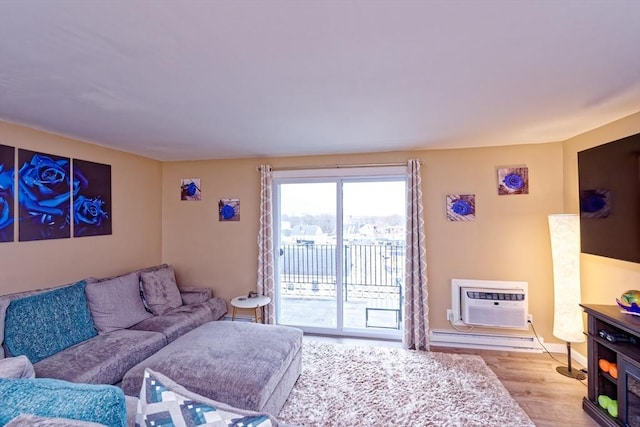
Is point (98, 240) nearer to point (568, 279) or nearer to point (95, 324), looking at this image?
point (95, 324)

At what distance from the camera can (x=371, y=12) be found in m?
1.18

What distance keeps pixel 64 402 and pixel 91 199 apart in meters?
2.86

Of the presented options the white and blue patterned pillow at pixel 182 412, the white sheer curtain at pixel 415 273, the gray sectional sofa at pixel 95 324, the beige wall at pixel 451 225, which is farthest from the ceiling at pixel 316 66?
the gray sectional sofa at pixel 95 324

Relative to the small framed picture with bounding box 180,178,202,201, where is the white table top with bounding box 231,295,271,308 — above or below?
below

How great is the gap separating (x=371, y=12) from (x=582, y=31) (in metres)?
0.96

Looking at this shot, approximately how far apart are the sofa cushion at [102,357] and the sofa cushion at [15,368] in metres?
0.77

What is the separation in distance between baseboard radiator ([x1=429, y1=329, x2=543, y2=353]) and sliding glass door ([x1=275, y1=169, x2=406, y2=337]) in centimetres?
53

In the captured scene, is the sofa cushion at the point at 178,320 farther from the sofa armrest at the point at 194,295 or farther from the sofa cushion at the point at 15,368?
the sofa cushion at the point at 15,368

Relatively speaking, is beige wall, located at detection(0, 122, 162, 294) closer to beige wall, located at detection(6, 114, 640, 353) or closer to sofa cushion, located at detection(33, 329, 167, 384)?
beige wall, located at detection(6, 114, 640, 353)

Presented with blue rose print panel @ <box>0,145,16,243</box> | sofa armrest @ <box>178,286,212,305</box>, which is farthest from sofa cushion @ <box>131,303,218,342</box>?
blue rose print panel @ <box>0,145,16,243</box>

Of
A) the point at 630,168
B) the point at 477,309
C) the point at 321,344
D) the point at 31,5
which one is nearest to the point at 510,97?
the point at 630,168

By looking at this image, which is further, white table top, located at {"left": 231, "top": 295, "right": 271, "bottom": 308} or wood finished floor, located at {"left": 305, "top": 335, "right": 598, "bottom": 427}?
white table top, located at {"left": 231, "top": 295, "right": 271, "bottom": 308}

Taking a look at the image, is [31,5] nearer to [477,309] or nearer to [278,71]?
[278,71]

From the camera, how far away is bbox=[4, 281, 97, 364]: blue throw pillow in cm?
214
